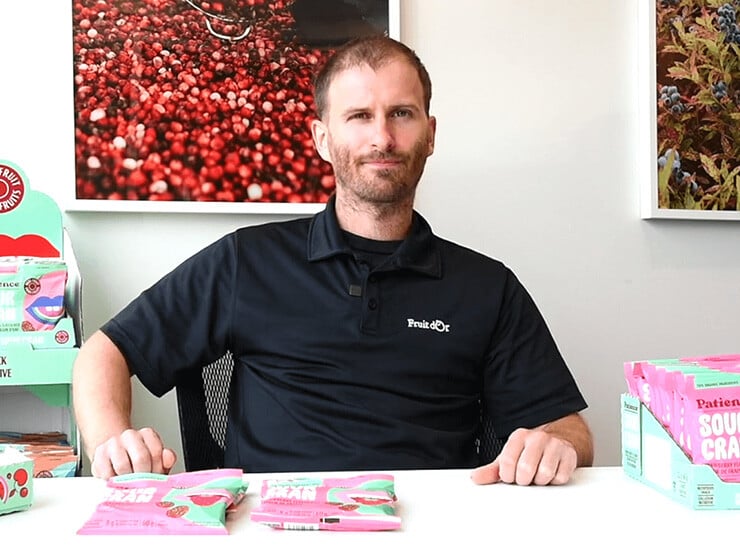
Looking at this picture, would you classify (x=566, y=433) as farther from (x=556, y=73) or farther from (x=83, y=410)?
(x=556, y=73)

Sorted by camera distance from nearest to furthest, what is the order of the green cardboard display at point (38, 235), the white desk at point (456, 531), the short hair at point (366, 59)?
the white desk at point (456, 531)
the short hair at point (366, 59)
the green cardboard display at point (38, 235)

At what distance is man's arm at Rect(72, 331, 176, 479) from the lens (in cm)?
119

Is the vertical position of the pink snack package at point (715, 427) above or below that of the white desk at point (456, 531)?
above

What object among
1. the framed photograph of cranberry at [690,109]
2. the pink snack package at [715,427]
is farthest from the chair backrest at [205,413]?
the framed photograph of cranberry at [690,109]

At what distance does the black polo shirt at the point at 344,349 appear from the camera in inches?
63.6

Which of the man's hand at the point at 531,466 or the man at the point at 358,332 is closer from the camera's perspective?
the man's hand at the point at 531,466

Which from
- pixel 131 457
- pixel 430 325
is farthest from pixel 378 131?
pixel 131 457

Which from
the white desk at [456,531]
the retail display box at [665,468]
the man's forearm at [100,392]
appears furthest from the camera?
the man's forearm at [100,392]

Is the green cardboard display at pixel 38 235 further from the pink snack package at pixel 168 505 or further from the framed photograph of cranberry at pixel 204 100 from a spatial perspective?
the pink snack package at pixel 168 505

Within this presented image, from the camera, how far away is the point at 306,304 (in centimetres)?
167

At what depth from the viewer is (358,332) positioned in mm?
1640

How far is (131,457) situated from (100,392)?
36 cm

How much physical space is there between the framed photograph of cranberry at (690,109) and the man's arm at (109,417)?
157 cm

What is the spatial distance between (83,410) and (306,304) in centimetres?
43
